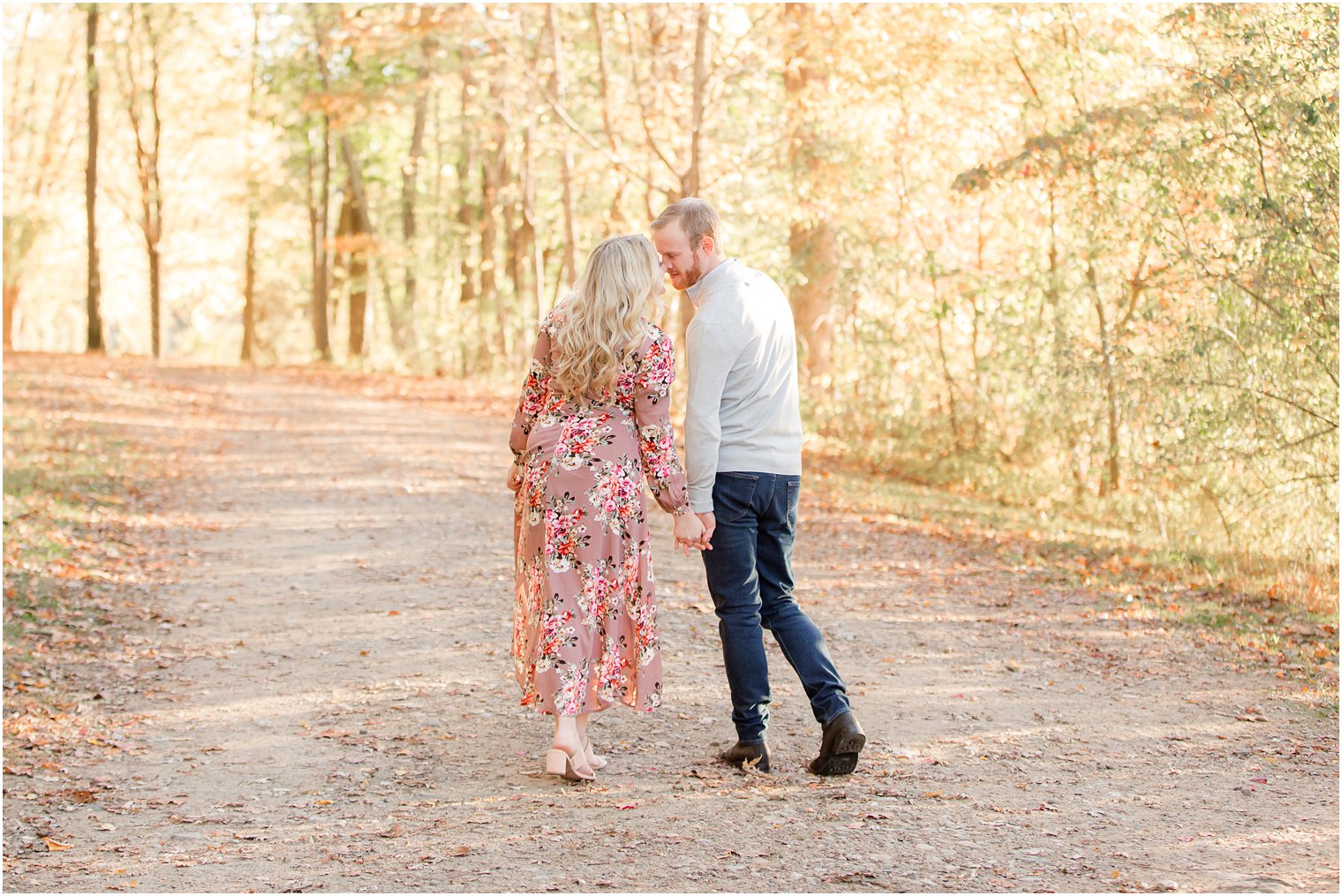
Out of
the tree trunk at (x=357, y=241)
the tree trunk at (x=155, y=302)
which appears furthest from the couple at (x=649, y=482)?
the tree trunk at (x=155, y=302)

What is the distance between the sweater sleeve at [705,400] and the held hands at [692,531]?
0.04 metres

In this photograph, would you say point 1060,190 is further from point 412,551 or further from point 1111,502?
point 412,551

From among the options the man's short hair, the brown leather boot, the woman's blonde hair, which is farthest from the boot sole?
the man's short hair

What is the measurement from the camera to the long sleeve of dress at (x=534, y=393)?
14.9 feet

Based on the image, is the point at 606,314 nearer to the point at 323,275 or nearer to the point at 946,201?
the point at 946,201

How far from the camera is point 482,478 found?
11852 mm

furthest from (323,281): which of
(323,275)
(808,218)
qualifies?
(808,218)

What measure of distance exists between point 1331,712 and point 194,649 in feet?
18.7

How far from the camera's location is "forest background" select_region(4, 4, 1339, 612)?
26.9 ft

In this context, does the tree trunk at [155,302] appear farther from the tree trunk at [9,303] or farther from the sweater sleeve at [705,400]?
the sweater sleeve at [705,400]

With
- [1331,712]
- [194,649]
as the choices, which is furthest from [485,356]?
[1331,712]

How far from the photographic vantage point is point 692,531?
14.4 feet

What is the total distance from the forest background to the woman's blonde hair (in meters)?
5.10

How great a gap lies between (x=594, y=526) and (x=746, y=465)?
0.61 metres
